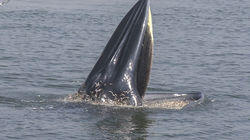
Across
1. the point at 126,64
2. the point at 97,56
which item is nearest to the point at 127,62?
the point at 126,64

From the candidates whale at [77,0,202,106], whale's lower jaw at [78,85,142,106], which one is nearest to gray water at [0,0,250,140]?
whale's lower jaw at [78,85,142,106]

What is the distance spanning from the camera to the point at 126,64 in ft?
41.2

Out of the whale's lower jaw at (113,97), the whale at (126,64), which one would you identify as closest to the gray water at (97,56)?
the whale's lower jaw at (113,97)

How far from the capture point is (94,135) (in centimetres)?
1164

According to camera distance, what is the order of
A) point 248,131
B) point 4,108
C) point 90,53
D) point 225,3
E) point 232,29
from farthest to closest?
point 225,3 → point 232,29 → point 90,53 → point 4,108 → point 248,131

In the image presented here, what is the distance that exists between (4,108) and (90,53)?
7.03 m

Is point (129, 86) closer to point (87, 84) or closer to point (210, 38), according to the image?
point (87, 84)

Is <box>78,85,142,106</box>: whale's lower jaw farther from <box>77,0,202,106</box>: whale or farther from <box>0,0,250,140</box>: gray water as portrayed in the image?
<box>0,0,250,140</box>: gray water

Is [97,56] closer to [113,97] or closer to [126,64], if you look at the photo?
[113,97]

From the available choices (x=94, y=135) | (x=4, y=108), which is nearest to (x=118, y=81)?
(x=94, y=135)

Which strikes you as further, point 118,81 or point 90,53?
point 90,53

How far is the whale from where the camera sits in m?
12.4

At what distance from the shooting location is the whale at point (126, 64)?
12.4 metres

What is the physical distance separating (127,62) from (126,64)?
0.04 metres
